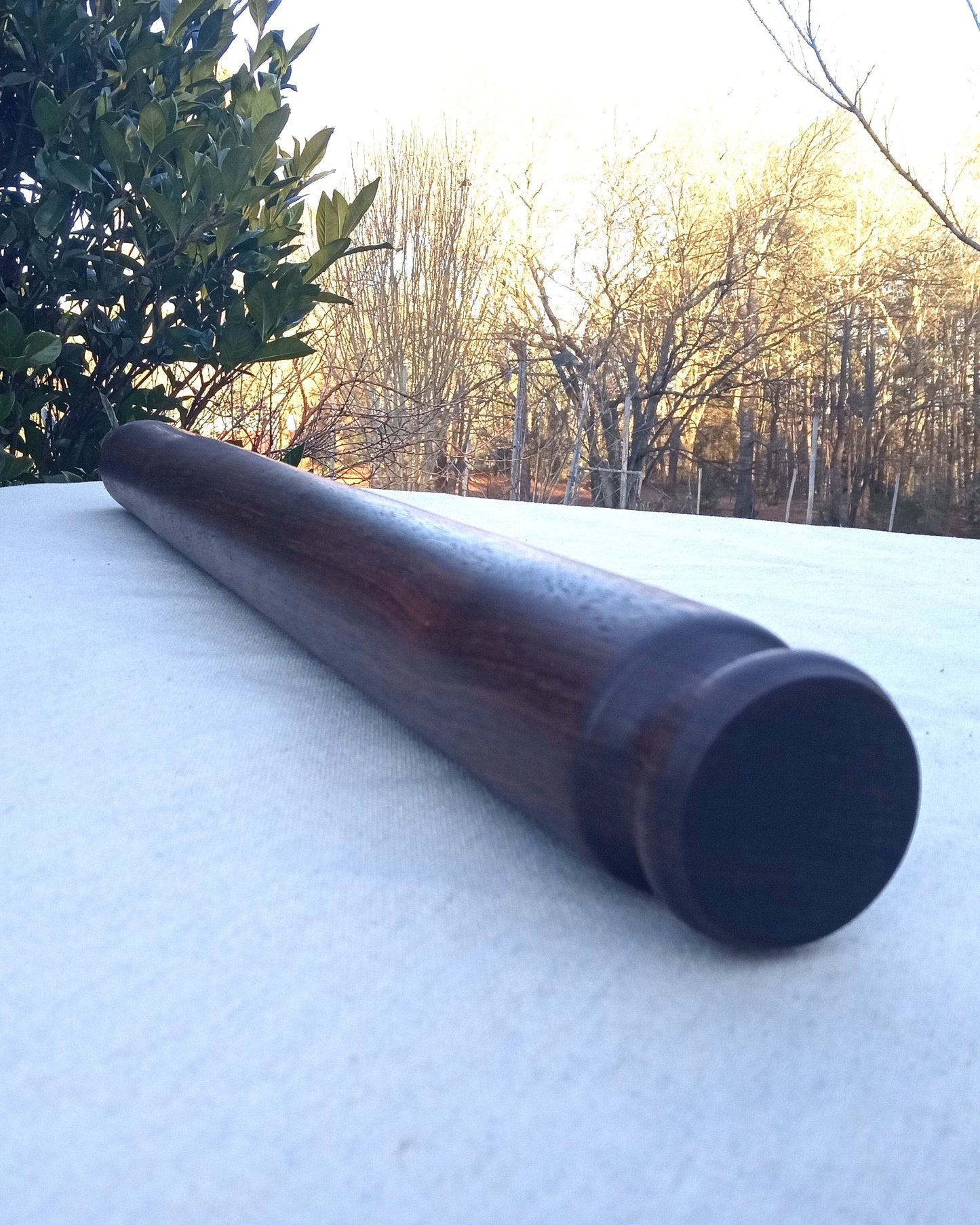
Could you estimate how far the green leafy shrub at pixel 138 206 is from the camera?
5.76ft

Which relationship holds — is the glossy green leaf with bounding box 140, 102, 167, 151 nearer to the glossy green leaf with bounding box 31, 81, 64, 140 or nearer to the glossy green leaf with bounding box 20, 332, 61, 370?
the glossy green leaf with bounding box 31, 81, 64, 140

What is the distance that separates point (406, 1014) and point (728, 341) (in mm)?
10317

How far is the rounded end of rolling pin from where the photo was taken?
41 cm

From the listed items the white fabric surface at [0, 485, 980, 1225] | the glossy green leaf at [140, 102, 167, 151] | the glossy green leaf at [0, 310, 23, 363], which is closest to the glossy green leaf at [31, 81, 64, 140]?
the glossy green leaf at [140, 102, 167, 151]

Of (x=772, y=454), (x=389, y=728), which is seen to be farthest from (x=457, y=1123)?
(x=772, y=454)

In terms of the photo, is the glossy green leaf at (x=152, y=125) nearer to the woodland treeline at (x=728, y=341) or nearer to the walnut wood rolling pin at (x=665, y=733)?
the walnut wood rolling pin at (x=665, y=733)

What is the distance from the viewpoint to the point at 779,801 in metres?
0.42

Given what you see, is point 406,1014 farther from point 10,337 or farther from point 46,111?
point 46,111

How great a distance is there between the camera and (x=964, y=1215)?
0.34m

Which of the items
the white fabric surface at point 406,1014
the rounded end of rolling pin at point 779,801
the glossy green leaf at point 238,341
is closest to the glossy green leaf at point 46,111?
the glossy green leaf at point 238,341

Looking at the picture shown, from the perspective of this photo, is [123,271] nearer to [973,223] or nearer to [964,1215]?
[964,1215]

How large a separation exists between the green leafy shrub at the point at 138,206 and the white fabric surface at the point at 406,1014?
52.2 inches

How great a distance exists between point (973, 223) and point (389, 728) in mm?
10529

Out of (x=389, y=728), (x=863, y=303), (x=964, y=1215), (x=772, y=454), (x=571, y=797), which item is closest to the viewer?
(x=964, y=1215)
